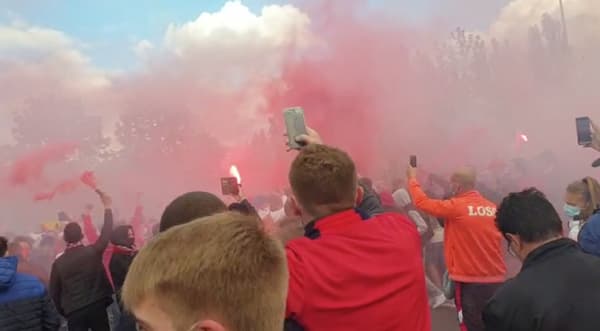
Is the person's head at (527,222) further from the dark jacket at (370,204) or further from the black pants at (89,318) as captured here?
the black pants at (89,318)

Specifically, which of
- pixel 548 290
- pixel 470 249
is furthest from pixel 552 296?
pixel 470 249

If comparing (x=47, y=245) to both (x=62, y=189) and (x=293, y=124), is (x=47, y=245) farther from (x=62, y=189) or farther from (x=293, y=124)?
(x=62, y=189)

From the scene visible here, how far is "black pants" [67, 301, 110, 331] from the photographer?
4785 mm

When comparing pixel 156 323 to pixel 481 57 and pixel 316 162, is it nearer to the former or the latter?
pixel 316 162

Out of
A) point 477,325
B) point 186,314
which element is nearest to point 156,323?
point 186,314

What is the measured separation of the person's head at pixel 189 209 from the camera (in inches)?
83.0

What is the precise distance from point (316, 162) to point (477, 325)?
2.50 m

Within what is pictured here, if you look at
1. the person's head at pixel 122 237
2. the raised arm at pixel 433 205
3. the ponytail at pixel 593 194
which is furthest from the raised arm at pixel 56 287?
the ponytail at pixel 593 194

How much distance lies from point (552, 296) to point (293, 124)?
121 cm

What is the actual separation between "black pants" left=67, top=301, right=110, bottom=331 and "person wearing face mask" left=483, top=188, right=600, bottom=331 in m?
3.64

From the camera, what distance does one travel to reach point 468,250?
413 centimetres

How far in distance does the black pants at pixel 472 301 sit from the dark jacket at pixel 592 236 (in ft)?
3.83

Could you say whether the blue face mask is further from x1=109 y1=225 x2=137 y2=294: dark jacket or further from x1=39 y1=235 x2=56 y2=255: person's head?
x1=39 y1=235 x2=56 y2=255: person's head

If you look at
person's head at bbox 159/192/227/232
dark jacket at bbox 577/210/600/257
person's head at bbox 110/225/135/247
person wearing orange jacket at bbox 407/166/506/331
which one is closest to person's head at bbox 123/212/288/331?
person's head at bbox 159/192/227/232
